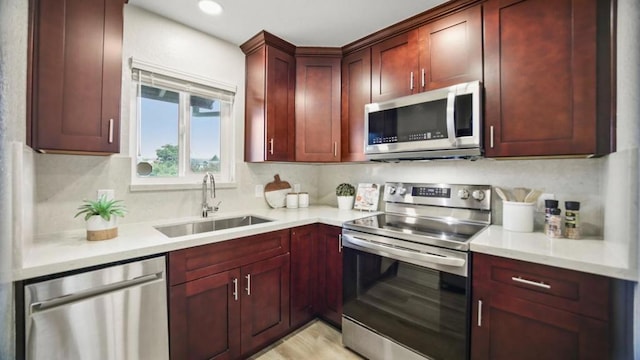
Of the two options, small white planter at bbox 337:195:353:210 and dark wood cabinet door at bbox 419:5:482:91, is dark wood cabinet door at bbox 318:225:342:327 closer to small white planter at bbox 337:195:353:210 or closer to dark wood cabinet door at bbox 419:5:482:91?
small white planter at bbox 337:195:353:210

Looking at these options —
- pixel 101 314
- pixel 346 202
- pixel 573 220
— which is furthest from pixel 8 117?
pixel 573 220

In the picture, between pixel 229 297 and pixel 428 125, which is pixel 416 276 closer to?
pixel 428 125

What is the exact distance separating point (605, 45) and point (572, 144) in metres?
0.49

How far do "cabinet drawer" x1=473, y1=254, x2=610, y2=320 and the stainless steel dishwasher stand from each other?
166 centimetres

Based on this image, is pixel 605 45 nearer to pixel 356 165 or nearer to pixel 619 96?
pixel 619 96

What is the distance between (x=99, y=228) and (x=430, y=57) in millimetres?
2304

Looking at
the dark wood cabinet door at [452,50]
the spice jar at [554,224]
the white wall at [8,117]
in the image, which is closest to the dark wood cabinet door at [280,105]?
the dark wood cabinet door at [452,50]

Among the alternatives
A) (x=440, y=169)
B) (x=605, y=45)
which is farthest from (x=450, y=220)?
(x=605, y=45)

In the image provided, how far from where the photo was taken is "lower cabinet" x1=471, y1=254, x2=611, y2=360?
1056mm

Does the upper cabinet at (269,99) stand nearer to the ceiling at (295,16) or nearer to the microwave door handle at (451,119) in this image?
the ceiling at (295,16)

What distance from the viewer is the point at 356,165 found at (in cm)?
266

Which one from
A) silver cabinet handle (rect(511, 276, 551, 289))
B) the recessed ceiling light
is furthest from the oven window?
the recessed ceiling light

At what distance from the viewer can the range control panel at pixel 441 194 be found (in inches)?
72.9

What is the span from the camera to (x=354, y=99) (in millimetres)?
2283
